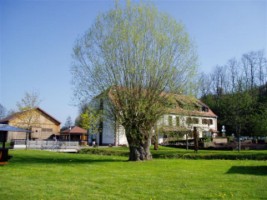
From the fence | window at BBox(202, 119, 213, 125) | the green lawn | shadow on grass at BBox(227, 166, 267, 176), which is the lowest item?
the green lawn

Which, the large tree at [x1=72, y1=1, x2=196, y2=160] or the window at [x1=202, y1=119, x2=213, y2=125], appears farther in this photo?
the window at [x1=202, y1=119, x2=213, y2=125]

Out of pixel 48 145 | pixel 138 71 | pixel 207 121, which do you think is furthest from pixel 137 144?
pixel 207 121

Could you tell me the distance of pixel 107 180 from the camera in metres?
12.0

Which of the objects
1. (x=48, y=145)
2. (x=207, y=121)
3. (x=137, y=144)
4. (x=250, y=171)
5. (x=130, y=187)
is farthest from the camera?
(x=207, y=121)

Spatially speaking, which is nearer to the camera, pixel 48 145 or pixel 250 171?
pixel 250 171

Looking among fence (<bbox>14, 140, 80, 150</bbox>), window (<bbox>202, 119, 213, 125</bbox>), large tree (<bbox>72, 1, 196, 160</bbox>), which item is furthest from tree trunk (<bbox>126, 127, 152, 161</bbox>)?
window (<bbox>202, 119, 213, 125</bbox>)

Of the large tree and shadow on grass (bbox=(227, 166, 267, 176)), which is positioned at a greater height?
the large tree

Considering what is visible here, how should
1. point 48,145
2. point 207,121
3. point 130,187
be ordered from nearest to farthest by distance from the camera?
point 130,187
point 48,145
point 207,121

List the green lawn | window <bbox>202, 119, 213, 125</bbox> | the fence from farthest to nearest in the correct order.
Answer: window <bbox>202, 119, 213, 125</bbox> → the fence → the green lawn

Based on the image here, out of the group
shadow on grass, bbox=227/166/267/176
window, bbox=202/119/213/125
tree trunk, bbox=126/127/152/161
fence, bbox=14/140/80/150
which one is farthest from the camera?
window, bbox=202/119/213/125

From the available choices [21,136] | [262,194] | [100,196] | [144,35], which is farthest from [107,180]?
[21,136]

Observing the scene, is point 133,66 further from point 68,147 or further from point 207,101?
point 207,101

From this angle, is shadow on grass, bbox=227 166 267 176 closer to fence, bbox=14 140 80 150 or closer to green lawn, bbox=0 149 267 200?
green lawn, bbox=0 149 267 200

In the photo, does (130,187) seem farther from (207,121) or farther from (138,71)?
(207,121)
